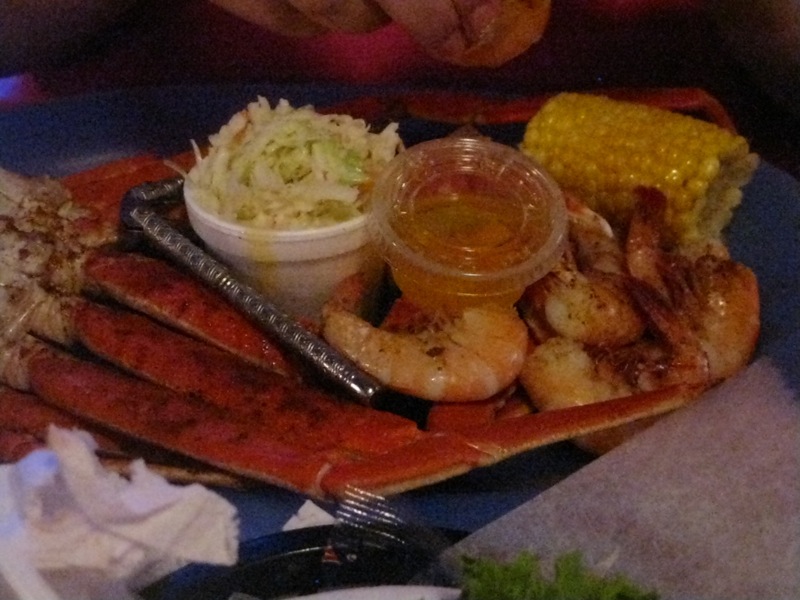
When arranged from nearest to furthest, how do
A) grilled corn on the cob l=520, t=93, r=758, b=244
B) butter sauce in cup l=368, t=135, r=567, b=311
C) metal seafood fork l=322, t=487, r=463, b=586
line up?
metal seafood fork l=322, t=487, r=463, b=586, butter sauce in cup l=368, t=135, r=567, b=311, grilled corn on the cob l=520, t=93, r=758, b=244

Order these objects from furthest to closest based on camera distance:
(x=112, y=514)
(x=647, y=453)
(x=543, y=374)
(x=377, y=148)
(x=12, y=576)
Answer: (x=377, y=148)
(x=543, y=374)
(x=647, y=453)
(x=112, y=514)
(x=12, y=576)

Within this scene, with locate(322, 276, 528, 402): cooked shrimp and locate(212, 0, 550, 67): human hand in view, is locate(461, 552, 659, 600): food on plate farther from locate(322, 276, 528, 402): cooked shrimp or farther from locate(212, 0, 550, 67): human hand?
locate(212, 0, 550, 67): human hand

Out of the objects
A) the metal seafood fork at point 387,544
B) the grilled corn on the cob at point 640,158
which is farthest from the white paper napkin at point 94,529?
the grilled corn on the cob at point 640,158

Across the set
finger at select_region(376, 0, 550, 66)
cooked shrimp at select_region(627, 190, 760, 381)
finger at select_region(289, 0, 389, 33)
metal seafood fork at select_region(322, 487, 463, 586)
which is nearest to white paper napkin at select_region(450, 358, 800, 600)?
metal seafood fork at select_region(322, 487, 463, 586)

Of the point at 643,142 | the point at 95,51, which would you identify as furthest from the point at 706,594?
the point at 95,51

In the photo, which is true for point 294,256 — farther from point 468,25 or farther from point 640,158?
point 640,158

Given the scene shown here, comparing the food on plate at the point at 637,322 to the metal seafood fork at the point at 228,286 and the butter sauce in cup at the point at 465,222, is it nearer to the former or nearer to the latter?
the butter sauce in cup at the point at 465,222

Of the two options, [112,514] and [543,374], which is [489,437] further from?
[112,514]

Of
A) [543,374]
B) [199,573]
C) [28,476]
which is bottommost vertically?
[543,374]
